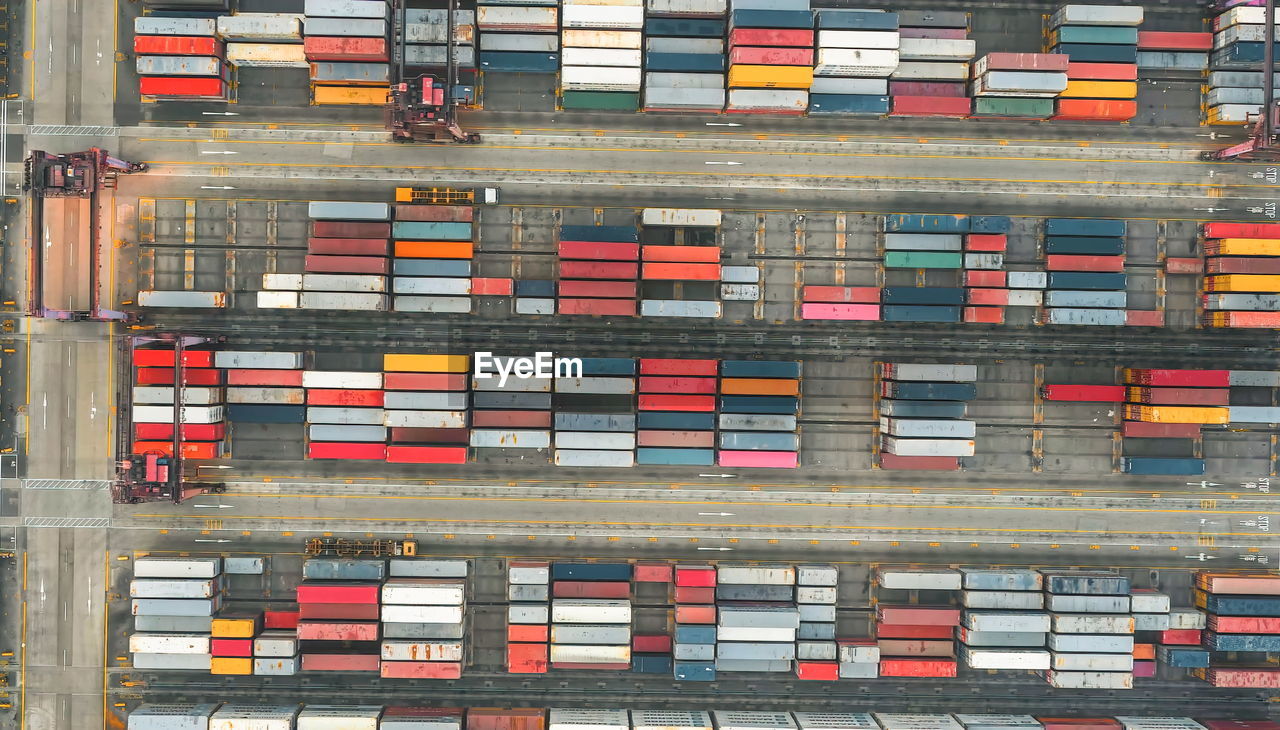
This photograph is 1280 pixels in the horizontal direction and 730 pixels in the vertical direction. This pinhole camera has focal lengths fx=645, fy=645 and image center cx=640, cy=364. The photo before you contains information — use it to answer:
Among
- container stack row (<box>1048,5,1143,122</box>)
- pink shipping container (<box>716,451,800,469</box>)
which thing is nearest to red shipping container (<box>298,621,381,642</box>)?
pink shipping container (<box>716,451,800,469</box>)

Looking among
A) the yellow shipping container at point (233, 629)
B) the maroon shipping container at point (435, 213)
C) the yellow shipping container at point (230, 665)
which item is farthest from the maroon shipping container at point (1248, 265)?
the yellow shipping container at point (230, 665)

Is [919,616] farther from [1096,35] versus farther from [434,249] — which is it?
[434,249]

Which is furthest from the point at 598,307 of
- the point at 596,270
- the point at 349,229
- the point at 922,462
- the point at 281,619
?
the point at 281,619

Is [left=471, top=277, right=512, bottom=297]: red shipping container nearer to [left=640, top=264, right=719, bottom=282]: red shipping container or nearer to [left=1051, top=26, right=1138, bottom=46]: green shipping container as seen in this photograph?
[left=640, top=264, right=719, bottom=282]: red shipping container

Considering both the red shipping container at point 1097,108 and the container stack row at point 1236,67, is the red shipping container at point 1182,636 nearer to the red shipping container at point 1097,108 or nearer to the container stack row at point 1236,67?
the container stack row at point 1236,67

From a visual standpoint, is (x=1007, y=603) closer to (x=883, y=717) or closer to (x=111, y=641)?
(x=883, y=717)

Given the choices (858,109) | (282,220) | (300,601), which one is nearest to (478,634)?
(300,601)

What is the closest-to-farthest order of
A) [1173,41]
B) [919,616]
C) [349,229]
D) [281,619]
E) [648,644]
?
[349,229] → [1173,41] → [919,616] → [281,619] → [648,644]
